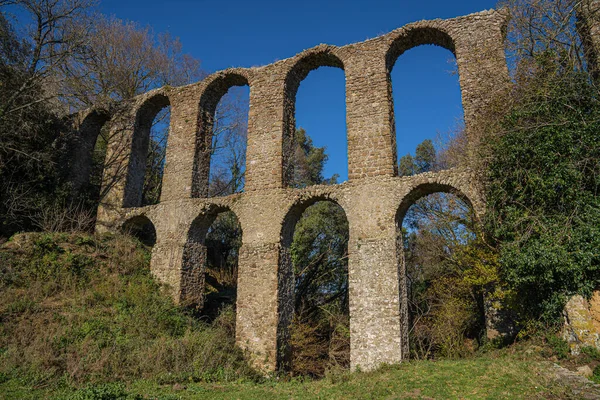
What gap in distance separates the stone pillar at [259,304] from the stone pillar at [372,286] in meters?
2.01

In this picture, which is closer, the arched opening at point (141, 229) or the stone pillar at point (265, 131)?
the stone pillar at point (265, 131)

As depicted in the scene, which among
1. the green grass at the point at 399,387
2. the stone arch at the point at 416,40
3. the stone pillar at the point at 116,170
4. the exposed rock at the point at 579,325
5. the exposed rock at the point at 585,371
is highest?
the stone arch at the point at 416,40

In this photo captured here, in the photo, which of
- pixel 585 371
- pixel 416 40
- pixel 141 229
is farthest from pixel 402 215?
pixel 141 229

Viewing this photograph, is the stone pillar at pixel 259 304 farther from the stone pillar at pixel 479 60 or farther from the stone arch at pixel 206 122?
the stone pillar at pixel 479 60

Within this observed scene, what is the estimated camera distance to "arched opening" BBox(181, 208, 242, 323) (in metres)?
12.5

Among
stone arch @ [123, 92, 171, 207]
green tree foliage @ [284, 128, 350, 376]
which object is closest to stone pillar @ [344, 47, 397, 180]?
green tree foliage @ [284, 128, 350, 376]

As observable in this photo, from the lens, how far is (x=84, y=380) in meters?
7.60

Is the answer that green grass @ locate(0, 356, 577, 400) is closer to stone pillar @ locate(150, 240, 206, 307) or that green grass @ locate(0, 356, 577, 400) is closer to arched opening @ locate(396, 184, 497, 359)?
arched opening @ locate(396, 184, 497, 359)

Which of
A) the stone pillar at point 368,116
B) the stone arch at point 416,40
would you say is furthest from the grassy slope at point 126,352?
the stone arch at point 416,40

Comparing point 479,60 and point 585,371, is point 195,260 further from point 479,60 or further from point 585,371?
point 585,371

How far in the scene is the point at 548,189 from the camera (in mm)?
7898

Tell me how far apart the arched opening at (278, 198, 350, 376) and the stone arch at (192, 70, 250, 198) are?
3.42m

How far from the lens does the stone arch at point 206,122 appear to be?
43.5 feet

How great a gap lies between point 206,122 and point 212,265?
628 centimetres
